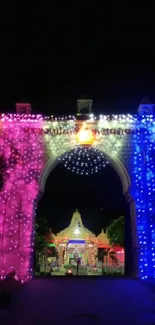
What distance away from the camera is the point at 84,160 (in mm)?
13062

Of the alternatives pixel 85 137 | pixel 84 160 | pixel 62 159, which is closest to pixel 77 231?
pixel 84 160

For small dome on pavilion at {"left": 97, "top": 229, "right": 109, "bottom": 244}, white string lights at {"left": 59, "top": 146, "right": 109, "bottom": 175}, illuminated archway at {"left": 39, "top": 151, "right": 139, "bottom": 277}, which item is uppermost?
white string lights at {"left": 59, "top": 146, "right": 109, "bottom": 175}

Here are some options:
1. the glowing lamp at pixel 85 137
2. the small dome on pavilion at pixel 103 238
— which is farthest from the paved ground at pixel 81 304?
the small dome on pavilion at pixel 103 238

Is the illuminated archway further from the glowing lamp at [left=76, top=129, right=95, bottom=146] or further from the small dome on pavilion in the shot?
the small dome on pavilion

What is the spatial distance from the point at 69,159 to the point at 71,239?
57.0 ft

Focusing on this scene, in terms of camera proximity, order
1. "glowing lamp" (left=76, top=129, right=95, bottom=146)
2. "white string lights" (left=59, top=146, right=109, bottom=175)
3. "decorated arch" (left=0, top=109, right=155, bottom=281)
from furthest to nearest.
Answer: "white string lights" (left=59, top=146, right=109, bottom=175), "glowing lamp" (left=76, top=129, right=95, bottom=146), "decorated arch" (left=0, top=109, right=155, bottom=281)

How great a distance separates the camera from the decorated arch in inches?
436

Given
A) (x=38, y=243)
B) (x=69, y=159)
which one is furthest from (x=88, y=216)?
(x=69, y=159)

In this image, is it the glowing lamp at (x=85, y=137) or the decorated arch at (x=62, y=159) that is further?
the glowing lamp at (x=85, y=137)

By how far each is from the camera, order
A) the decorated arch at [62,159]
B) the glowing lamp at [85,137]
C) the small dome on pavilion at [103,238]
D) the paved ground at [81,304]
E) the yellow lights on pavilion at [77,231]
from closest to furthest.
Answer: the paved ground at [81,304], the decorated arch at [62,159], the glowing lamp at [85,137], the yellow lights on pavilion at [77,231], the small dome on pavilion at [103,238]

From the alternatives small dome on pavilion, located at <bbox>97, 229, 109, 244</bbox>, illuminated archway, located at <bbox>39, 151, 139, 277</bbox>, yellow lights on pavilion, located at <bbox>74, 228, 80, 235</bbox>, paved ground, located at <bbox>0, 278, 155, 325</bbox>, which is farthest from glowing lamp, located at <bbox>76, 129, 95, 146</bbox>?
small dome on pavilion, located at <bbox>97, 229, 109, 244</bbox>

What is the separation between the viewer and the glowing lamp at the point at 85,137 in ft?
39.1

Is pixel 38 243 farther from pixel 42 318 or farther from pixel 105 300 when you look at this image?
pixel 42 318

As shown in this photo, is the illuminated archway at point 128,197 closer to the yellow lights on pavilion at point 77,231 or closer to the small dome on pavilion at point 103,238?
the yellow lights on pavilion at point 77,231
